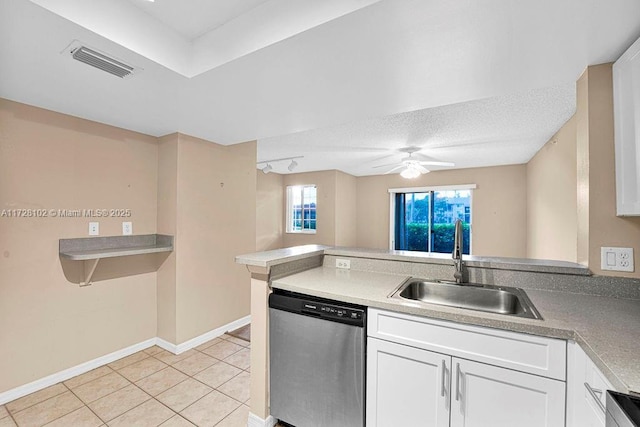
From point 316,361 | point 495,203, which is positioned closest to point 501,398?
point 316,361

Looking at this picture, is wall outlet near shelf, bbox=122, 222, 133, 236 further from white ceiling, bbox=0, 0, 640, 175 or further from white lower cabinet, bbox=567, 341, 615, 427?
white lower cabinet, bbox=567, 341, 615, 427

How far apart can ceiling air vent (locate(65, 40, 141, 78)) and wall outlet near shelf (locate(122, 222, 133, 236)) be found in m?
1.55

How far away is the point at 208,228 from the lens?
10.1 feet

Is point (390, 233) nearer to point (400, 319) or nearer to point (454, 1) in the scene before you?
point (400, 319)

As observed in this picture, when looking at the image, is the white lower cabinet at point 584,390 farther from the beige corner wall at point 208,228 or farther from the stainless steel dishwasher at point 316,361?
the beige corner wall at point 208,228

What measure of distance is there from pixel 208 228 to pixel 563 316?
9.90ft

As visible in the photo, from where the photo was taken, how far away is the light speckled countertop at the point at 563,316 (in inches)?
33.9

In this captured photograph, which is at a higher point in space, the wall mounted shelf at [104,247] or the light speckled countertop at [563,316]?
the wall mounted shelf at [104,247]

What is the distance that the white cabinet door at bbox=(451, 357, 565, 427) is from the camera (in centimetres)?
110

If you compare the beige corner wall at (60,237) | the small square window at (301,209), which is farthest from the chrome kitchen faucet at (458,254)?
the small square window at (301,209)

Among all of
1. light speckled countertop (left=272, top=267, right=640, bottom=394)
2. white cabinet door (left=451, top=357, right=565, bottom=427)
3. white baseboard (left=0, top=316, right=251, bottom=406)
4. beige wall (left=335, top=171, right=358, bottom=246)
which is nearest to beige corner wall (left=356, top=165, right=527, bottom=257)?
beige wall (left=335, top=171, right=358, bottom=246)

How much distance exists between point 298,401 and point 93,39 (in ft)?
A: 7.41

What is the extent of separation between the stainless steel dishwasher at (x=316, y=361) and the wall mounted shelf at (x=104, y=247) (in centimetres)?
162

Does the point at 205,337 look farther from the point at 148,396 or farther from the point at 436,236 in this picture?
the point at 436,236
